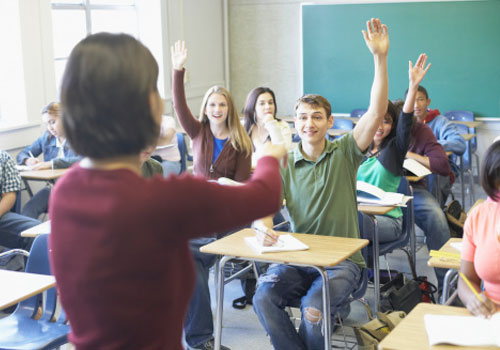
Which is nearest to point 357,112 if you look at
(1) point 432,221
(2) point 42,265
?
(1) point 432,221

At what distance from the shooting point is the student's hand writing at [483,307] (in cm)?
197

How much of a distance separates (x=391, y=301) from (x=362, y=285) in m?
0.47

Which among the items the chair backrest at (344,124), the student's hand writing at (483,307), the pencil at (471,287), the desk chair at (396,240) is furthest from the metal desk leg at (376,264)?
the chair backrest at (344,124)

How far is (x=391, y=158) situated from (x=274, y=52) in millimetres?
4949

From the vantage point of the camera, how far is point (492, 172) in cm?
209

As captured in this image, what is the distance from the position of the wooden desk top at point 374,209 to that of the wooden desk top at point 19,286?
1812 mm

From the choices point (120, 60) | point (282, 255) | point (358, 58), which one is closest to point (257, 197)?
point (120, 60)

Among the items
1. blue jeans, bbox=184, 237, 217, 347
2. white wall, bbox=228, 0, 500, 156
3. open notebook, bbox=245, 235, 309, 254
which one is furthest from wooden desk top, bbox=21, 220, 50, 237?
white wall, bbox=228, 0, 500, 156

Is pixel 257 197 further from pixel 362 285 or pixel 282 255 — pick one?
pixel 362 285

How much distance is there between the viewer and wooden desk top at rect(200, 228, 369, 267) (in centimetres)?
263

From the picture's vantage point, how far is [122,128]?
0.99 m

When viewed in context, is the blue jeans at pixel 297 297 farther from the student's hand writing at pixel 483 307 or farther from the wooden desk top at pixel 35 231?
the wooden desk top at pixel 35 231

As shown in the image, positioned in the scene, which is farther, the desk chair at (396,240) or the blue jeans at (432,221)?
the blue jeans at (432,221)

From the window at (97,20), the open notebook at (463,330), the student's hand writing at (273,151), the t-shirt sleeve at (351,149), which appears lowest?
the open notebook at (463,330)
